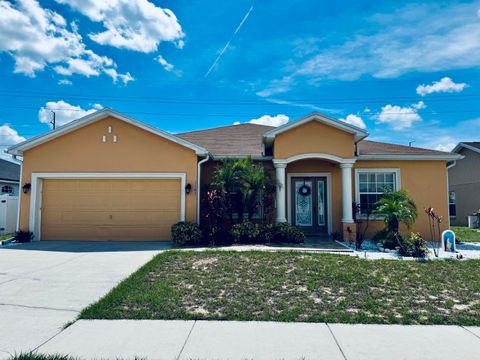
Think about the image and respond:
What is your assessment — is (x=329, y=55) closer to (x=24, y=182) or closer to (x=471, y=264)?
(x=471, y=264)

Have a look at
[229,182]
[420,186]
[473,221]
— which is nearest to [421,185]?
[420,186]

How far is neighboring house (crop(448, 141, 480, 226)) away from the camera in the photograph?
20719 millimetres

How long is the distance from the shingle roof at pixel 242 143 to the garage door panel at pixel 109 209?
2992 mm

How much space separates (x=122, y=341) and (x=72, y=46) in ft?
43.0

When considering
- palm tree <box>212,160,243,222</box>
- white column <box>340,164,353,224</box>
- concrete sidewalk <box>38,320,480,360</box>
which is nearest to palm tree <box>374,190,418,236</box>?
white column <box>340,164,353,224</box>

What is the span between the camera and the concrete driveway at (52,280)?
4.20 meters

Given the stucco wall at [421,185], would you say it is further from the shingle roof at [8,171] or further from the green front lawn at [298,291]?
the shingle roof at [8,171]

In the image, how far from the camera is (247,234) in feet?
34.6

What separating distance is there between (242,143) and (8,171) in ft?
62.7

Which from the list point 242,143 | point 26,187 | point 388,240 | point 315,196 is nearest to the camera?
point 388,240

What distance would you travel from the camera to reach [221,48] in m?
13.9

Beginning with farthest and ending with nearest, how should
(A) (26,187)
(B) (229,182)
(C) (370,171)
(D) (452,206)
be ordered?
1. (D) (452,206)
2. (C) (370,171)
3. (A) (26,187)
4. (B) (229,182)

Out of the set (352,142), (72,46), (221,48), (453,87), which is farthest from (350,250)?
(453,87)

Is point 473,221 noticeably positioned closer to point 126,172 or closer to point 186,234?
point 186,234
